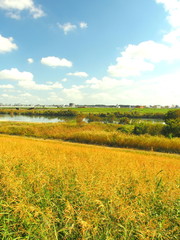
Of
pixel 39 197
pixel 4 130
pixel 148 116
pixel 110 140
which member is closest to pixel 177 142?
pixel 110 140

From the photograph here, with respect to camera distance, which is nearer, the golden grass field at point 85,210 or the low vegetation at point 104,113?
the golden grass field at point 85,210

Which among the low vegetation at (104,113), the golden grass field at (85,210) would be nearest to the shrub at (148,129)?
the golden grass field at (85,210)

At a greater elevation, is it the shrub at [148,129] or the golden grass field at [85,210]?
the golden grass field at [85,210]

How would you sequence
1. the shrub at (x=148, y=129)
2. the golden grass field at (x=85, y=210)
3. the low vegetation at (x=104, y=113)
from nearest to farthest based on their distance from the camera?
1. the golden grass field at (x=85, y=210)
2. the shrub at (x=148, y=129)
3. the low vegetation at (x=104, y=113)

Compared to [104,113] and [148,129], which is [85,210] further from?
[104,113]

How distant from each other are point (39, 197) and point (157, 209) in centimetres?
203

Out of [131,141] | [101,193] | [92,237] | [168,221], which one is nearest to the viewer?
[92,237]

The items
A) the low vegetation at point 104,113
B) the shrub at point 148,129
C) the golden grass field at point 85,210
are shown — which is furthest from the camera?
the low vegetation at point 104,113

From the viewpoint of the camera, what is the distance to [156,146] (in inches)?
542

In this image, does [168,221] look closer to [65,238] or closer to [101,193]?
[101,193]

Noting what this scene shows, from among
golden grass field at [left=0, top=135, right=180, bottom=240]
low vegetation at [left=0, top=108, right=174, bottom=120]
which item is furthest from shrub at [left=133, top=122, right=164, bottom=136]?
low vegetation at [left=0, top=108, right=174, bottom=120]

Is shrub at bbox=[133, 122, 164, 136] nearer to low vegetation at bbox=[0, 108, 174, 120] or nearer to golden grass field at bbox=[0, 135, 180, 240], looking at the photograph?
golden grass field at bbox=[0, 135, 180, 240]

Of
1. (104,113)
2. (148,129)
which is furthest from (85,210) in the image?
(104,113)

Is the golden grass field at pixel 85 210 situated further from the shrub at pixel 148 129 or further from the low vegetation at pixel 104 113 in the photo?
the low vegetation at pixel 104 113
